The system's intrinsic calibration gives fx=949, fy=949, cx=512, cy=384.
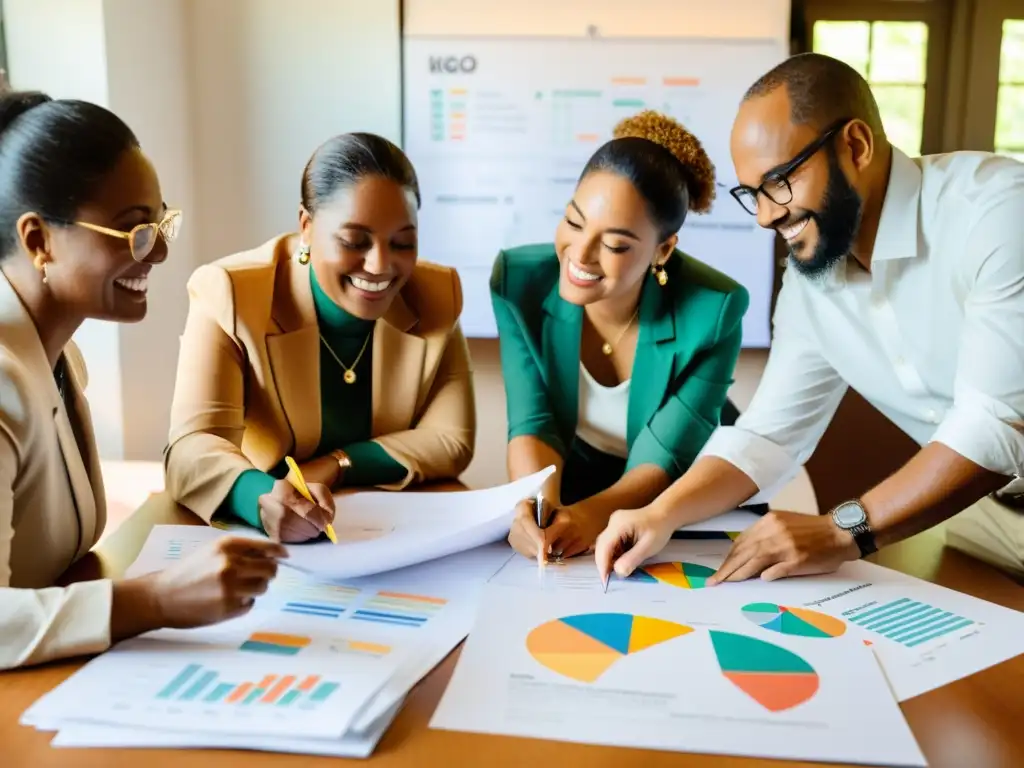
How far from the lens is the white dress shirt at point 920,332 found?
122 cm

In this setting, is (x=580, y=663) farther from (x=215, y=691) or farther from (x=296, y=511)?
(x=296, y=511)

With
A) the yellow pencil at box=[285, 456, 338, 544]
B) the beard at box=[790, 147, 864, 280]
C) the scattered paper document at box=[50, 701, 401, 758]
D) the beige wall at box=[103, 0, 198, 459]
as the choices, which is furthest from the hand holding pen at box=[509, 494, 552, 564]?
the beige wall at box=[103, 0, 198, 459]

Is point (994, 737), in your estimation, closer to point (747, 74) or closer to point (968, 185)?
point (968, 185)

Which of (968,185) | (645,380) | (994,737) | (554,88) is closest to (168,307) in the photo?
(554,88)

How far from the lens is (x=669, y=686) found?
886 millimetres

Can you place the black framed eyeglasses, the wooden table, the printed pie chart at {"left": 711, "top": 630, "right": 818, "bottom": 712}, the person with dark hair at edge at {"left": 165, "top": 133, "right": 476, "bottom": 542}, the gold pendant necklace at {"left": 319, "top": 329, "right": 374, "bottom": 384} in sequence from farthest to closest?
the gold pendant necklace at {"left": 319, "top": 329, "right": 374, "bottom": 384} → the person with dark hair at edge at {"left": 165, "top": 133, "right": 476, "bottom": 542} → the black framed eyeglasses → the printed pie chart at {"left": 711, "top": 630, "right": 818, "bottom": 712} → the wooden table

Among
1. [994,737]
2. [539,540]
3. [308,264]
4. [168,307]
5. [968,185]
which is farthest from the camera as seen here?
[168,307]

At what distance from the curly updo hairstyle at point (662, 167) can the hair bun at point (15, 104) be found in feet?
2.75

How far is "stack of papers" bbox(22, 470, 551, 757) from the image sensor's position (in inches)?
31.4

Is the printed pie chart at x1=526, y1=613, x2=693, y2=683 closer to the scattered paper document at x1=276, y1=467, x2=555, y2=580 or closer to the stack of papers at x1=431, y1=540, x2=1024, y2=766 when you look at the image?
the stack of papers at x1=431, y1=540, x2=1024, y2=766

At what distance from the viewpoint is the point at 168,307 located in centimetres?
279

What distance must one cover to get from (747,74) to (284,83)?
138cm

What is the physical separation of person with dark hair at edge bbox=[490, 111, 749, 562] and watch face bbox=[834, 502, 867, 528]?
33 centimetres

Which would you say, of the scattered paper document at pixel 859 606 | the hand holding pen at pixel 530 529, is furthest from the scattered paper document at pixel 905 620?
the hand holding pen at pixel 530 529
